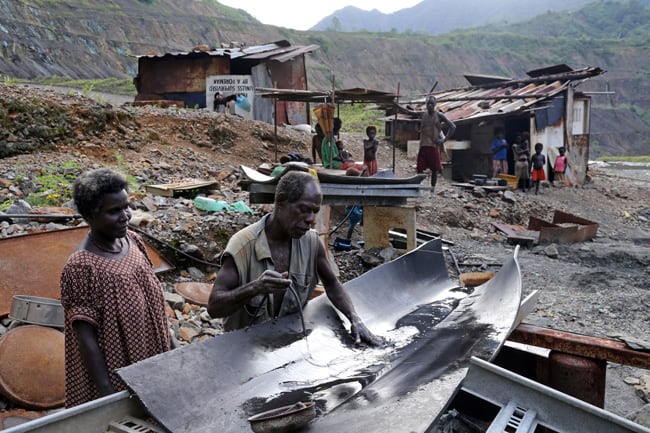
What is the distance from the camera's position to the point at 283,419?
1867 millimetres

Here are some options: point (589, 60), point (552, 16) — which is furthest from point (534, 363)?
point (552, 16)

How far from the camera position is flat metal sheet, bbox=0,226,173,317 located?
156 inches

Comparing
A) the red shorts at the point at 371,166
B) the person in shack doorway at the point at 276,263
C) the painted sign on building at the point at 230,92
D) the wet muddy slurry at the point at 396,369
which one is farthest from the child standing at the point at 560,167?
the person in shack doorway at the point at 276,263

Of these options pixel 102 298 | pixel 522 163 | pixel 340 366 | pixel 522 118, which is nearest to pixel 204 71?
pixel 522 118

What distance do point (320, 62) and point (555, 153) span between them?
2985cm

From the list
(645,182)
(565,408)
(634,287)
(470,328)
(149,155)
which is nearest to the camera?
(565,408)

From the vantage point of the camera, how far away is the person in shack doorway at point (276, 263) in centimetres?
239

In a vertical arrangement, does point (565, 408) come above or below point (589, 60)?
below

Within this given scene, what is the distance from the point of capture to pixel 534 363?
110 inches

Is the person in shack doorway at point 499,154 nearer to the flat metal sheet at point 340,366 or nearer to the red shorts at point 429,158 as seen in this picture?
the red shorts at point 429,158

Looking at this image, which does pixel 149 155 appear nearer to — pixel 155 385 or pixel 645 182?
pixel 155 385

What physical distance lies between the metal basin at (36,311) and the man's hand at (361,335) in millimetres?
1968

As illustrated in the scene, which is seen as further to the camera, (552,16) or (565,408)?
(552,16)

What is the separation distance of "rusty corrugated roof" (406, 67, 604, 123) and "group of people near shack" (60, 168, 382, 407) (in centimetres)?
1283
